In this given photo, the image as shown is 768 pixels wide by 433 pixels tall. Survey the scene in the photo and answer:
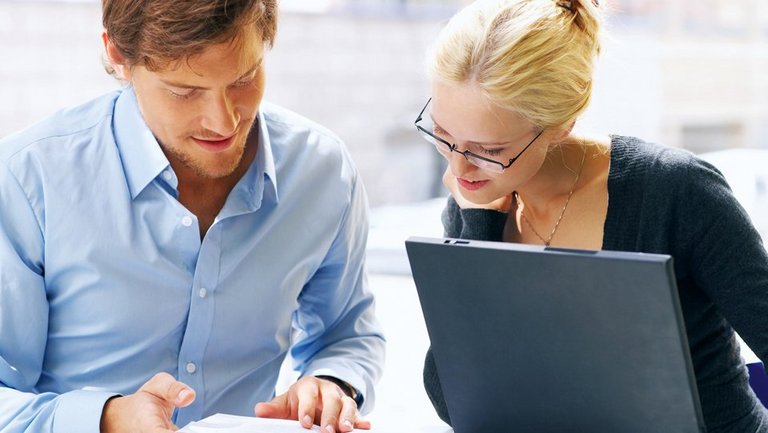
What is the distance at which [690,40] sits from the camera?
3143mm

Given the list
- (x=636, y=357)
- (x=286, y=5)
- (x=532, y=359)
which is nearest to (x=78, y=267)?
(x=532, y=359)

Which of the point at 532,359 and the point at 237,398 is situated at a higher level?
the point at 532,359

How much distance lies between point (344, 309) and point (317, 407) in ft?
1.08

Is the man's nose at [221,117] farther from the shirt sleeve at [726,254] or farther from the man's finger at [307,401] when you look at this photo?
the shirt sleeve at [726,254]

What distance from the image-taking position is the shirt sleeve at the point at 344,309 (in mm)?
1544

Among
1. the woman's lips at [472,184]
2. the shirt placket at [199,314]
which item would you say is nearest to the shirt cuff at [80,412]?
the shirt placket at [199,314]

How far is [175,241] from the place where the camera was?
1.39m

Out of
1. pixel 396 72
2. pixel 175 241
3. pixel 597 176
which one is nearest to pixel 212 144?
pixel 175 241

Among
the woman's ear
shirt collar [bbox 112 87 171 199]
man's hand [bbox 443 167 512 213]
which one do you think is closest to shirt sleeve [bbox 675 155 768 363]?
the woman's ear

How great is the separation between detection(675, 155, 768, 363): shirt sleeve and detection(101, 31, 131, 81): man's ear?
81cm

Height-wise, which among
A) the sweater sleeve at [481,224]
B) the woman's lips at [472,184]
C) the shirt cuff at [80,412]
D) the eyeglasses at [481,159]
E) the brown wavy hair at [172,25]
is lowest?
the shirt cuff at [80,412]

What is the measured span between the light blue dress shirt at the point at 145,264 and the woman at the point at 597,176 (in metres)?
0.26

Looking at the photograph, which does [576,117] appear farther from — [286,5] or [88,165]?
[286,5]

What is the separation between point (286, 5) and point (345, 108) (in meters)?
0.42
